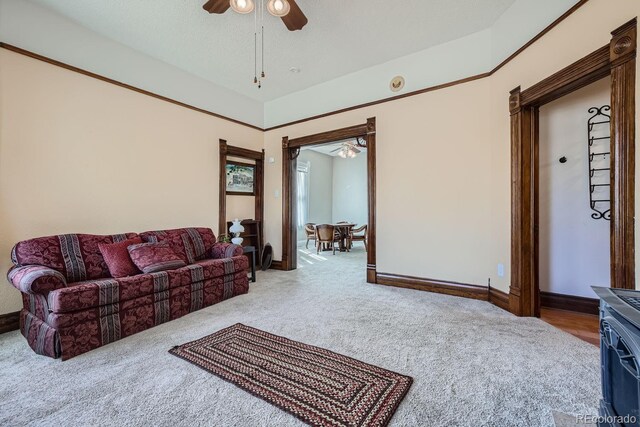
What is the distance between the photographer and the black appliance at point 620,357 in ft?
2.89

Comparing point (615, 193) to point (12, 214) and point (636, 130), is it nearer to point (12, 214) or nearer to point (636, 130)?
point (636, 130)

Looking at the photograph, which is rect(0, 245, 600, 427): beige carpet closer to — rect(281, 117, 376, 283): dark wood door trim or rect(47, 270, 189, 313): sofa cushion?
rect(47, 270, 189, 313): sofa cushion

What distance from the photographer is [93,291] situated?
88.7 inches

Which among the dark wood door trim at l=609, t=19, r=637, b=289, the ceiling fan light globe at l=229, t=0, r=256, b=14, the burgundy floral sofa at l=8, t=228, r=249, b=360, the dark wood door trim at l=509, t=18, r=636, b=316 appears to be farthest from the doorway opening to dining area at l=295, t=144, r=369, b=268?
the dark wood door trim at l=609, t=19, r=637, b=289

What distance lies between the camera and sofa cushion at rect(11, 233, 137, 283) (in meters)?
2.49

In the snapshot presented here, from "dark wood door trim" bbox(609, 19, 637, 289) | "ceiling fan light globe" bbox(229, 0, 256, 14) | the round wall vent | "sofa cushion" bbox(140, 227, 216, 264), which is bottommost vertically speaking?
"sofa cushion" bbox(140, 227, 216, 264)

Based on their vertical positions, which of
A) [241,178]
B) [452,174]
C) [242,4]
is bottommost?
[452,174]

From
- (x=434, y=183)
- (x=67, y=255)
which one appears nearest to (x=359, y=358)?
(x=434, y=183)

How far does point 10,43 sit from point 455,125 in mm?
4784

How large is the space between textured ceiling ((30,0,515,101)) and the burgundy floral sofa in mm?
2359

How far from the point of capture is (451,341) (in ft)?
7.63

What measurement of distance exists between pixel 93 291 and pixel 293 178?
351 centimetres

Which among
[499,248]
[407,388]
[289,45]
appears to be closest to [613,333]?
[407,388]

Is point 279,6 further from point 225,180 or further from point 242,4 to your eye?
point 225,180
